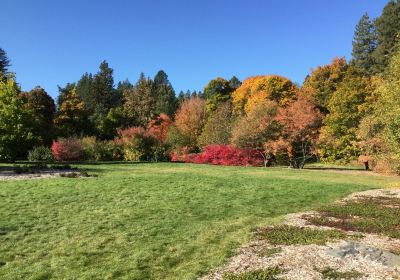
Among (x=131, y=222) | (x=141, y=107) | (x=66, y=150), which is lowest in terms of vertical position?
(x=131, y=222)

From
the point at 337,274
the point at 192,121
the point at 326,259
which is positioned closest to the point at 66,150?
the point at 192,121

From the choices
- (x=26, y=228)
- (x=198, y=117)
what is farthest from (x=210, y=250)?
(x=198, y=117)

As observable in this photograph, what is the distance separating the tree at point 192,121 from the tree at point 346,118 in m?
15.6

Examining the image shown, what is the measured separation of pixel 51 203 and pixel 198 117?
122 feet

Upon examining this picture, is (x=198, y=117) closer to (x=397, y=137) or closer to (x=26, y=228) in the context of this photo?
(x=397, y=137)

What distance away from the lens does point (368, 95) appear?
31828 mm

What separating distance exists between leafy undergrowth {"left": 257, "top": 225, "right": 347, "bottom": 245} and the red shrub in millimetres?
27498

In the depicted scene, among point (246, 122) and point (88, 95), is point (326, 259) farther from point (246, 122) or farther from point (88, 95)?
point (88, 95)

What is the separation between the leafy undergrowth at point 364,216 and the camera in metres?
9.37

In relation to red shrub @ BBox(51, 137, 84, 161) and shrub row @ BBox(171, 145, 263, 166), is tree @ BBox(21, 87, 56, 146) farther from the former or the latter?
shrub row @ BBox(171, 145, 263, 166)

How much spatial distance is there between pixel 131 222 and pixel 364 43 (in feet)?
213

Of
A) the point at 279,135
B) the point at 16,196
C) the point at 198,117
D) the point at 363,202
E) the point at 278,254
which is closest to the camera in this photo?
the point at 278,254

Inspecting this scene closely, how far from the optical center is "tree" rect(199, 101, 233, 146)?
124 ft

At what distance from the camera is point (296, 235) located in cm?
843
